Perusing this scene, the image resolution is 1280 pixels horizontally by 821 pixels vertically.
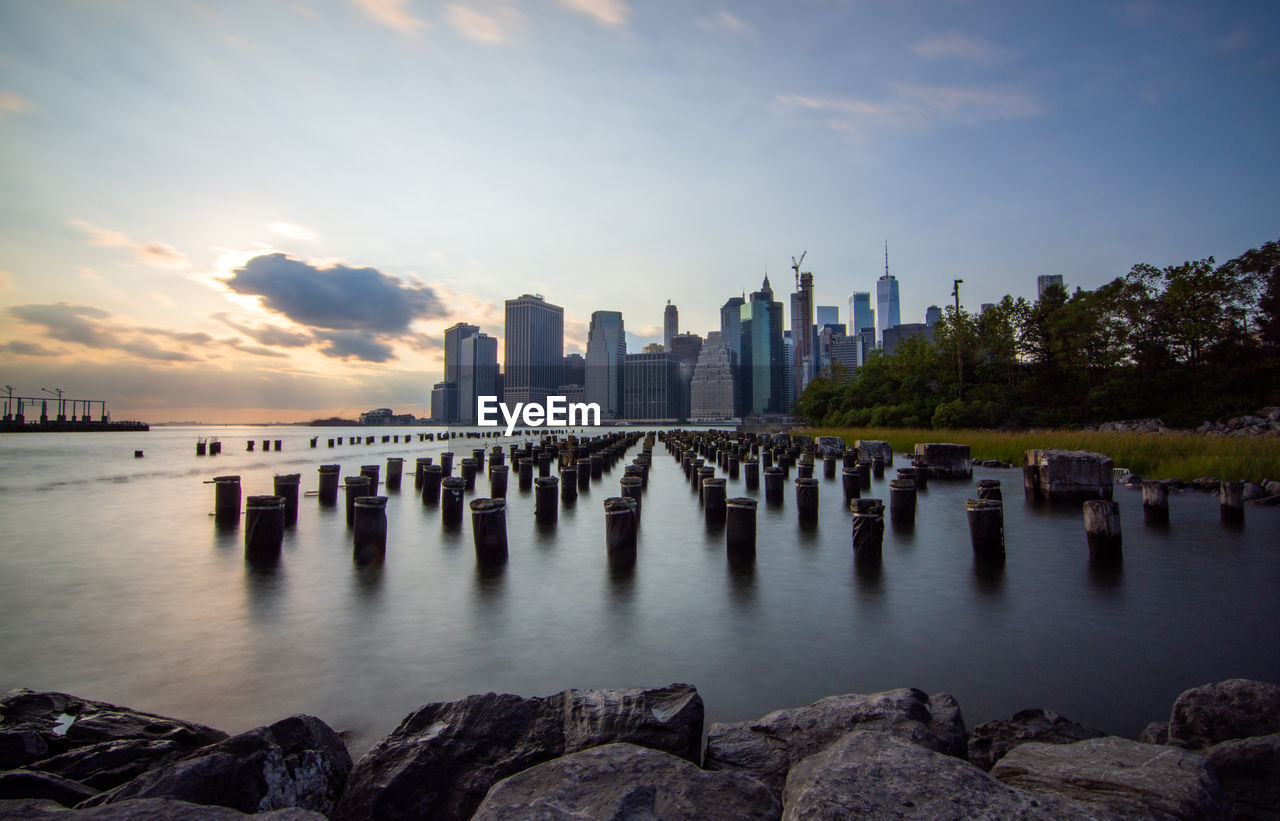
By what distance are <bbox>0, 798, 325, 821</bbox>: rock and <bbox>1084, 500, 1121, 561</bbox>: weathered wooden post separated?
1060 centimetres

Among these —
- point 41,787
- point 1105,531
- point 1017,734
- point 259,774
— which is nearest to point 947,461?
point 1105,531

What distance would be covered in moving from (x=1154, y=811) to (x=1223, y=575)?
27.2 feet

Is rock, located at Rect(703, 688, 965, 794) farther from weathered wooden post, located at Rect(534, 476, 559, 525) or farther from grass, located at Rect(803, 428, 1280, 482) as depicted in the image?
grass, located at Rect(803, 428, 1280, 482)

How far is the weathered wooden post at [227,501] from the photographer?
40.9ft

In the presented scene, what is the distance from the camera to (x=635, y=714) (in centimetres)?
359

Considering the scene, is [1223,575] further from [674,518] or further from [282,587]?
[282,587]

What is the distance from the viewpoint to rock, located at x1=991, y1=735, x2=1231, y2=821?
2.53m

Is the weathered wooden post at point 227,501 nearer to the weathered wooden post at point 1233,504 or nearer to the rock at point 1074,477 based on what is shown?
the rock at point 1074,477

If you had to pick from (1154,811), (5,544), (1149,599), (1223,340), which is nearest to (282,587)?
(5,544)

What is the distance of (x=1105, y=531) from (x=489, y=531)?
9504mm

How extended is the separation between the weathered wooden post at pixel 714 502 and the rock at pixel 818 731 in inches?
329

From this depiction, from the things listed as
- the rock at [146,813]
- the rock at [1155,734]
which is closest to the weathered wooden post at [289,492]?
the rock at [146,813]

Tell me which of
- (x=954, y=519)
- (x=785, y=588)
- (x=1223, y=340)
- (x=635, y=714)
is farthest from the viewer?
(x=1223, y=340)

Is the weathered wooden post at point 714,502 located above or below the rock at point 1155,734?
above
